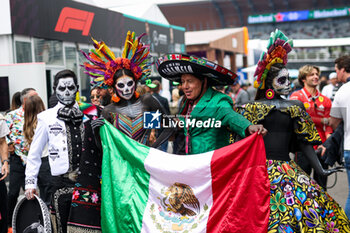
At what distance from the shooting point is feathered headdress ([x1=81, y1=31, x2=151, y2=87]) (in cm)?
502

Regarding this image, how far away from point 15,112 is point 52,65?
6267 mm

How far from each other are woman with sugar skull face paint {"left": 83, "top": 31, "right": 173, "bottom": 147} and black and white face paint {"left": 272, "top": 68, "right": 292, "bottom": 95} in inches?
41.4

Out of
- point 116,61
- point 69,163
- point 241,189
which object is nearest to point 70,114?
point 69,163

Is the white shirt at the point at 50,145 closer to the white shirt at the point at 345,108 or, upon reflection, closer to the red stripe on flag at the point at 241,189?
the red stripe on flag at the point at 241,189

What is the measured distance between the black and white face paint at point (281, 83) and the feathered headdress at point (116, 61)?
4.20ft

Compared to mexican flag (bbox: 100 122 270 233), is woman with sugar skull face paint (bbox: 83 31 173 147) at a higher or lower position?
higher

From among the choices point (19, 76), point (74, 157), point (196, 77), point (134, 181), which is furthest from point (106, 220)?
point (19, 76)

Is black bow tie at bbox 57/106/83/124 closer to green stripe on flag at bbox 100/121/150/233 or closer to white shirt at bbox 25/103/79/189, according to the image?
white shirt at bbox 25/103/79/189

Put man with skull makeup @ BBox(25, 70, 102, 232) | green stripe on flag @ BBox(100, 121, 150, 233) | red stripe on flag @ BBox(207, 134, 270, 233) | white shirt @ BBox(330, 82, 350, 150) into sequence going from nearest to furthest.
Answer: red stripe on flag @ BBox(207, 134, 270, 233)
green stripe on flag @ BBox(100, 121, 150, 233)
man with skull makeup @ BBox(25, 70, 102, 232)
white shirt @ BBox(330, 82, 350, 150)

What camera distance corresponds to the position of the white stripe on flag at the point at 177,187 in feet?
13.9

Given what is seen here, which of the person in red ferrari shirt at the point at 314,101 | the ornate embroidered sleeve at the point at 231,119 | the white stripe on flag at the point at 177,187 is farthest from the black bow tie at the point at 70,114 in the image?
the person in red ferrari shirt at the point at 314,101

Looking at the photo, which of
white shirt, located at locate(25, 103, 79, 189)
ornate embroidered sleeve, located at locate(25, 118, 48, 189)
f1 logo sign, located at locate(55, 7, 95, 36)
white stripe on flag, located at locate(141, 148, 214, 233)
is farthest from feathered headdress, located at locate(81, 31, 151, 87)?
f1 logo sign, located at locate(55, 7, 95, 36)

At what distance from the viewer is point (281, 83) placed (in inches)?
191

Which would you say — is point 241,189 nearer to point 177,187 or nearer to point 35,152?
point 177,187
